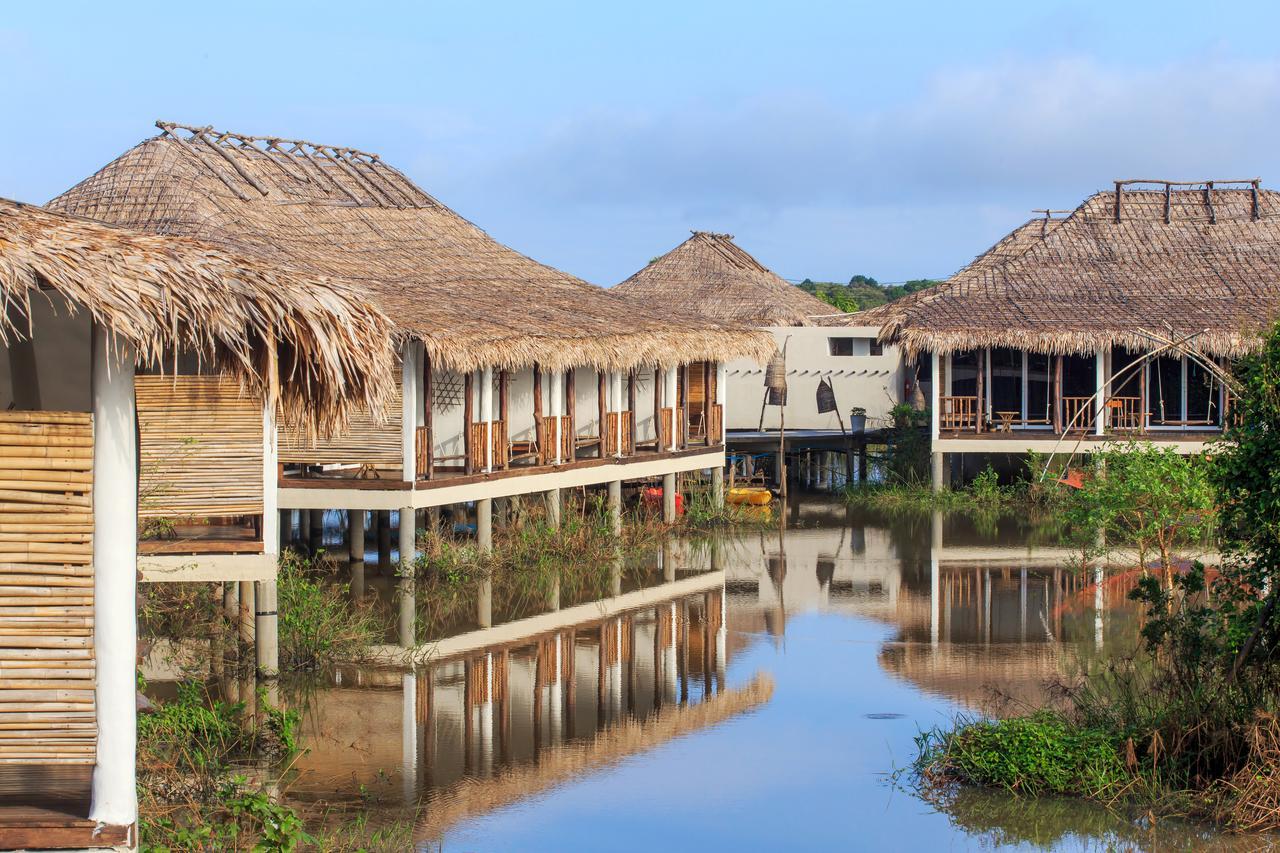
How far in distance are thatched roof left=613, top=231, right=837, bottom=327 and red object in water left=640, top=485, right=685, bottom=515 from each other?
11.4 m

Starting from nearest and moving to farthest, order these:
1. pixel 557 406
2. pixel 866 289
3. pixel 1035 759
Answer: pixel 1035 759 → pixel 557 406 → pixel 866 289

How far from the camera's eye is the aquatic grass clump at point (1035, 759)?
10.5 metres

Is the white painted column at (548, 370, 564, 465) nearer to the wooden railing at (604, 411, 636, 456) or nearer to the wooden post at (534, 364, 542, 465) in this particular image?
the wooden post at (534, 364, 542, 465)

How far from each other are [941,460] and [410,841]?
18.6 metres

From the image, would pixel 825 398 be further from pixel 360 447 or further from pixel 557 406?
pixel 360 447

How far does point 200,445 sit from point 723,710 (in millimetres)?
4850

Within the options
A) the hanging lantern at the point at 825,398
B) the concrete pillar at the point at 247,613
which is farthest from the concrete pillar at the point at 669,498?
the concrete pillar at the point at 247,613

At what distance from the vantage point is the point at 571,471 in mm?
21344

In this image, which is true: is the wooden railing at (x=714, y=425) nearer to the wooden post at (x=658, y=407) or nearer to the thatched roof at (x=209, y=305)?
the wooden post at (x=658, y=407)

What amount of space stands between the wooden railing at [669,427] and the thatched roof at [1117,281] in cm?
452

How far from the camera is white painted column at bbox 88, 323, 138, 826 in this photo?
21.9ft

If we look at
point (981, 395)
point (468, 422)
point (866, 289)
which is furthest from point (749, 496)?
point (866, 289)

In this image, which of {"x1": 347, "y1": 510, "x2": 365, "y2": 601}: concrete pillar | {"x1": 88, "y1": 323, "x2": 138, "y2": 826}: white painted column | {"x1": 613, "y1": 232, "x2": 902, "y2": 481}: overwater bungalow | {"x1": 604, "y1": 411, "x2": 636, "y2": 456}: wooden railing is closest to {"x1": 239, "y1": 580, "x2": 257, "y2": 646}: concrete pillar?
{"x1": 347, "y1": 510, "x2": 365, "y2": 601}: concrete pillar

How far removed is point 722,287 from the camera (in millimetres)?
38844
